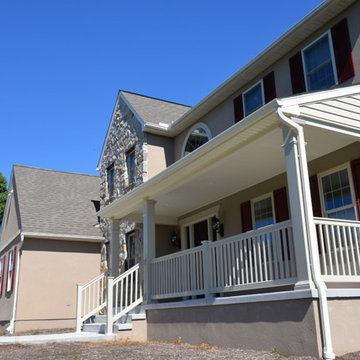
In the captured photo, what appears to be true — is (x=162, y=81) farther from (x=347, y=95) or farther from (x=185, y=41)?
(x=347, y=95)

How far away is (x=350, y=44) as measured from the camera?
26.8 feet

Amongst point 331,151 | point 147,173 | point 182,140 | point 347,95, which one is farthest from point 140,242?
point 347,95

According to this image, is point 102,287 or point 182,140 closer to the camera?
point 182,140

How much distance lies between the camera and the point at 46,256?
15477 millimetres

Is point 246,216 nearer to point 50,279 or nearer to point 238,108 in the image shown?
point 238,108

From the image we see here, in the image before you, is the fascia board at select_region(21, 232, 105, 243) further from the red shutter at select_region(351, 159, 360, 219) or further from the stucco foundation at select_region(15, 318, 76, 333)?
the red shutter at select_region(351, 159, 360, 219)

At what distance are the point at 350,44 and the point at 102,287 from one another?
34.9ft

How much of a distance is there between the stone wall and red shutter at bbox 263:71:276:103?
15.4 feet

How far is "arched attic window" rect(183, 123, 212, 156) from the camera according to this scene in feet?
40.9

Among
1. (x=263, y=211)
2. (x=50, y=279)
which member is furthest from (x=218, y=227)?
(x=50, y=279)

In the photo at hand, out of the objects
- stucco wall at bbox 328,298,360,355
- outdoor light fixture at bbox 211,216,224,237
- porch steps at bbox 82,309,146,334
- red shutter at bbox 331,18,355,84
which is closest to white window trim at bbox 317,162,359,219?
red shutter at bbox 331,18,355,84

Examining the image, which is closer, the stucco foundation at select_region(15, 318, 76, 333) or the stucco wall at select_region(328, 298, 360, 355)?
the stucco wall at select_region(328, 298, 360, 355)

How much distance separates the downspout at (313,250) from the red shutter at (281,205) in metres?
3.01

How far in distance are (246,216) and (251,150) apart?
2837mm
